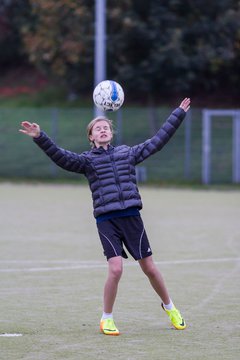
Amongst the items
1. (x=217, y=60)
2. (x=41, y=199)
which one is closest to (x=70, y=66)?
(x=217, y=60)

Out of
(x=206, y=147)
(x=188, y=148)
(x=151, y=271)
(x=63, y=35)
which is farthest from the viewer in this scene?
Answer: (x=63, y=35)

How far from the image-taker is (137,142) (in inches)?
1284

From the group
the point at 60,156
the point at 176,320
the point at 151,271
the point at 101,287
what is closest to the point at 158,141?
the point at 60,156

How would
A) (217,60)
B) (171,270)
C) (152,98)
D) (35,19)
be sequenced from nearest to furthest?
(171,270), (217,60), (152,98), (35,19)

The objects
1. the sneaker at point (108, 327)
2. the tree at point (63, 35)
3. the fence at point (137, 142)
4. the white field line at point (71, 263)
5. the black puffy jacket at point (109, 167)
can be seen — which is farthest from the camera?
the tree at point (63, 35)

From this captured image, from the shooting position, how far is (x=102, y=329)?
8570 millimetres

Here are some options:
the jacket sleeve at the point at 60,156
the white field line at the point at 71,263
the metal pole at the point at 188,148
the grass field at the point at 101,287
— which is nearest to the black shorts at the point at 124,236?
the jacket sleeve at the point at 60,156

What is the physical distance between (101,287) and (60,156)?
2.91 metres

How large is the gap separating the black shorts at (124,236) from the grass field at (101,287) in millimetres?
671

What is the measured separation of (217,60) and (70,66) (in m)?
6.24

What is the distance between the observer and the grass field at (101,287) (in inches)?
315

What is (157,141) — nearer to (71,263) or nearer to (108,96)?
(108,96)

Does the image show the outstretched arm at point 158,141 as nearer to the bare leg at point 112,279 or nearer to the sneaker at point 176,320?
the bare leg at point 112,279

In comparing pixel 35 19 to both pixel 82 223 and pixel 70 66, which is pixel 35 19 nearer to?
pixel 70 66
